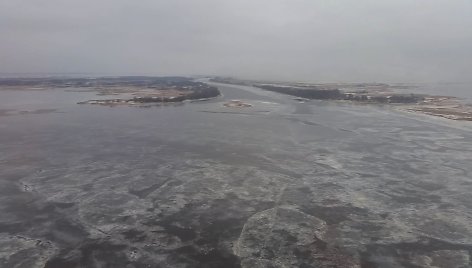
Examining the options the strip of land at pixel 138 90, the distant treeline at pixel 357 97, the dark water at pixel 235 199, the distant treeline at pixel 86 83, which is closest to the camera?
the dark water at pixel 235 199

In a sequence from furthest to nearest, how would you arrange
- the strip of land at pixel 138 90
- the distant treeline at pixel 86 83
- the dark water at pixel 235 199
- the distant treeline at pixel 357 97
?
the distant treeline at pixel 86 83
the distant treeline at pixel 357 97
the strip of land at pixel 138 90
the dark water at pixel 235 199

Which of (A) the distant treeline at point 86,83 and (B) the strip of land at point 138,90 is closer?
(B) the strip of land at point 138,90

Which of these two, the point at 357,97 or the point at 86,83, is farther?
the point at 86,83

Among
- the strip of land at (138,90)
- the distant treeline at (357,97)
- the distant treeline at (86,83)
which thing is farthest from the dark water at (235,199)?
the distant treeline at (86,83)

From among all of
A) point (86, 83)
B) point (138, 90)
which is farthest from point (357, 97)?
point (86, 83)

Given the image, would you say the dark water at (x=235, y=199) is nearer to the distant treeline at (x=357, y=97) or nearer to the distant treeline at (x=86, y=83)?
the distant treeline at (x=357, y=97)

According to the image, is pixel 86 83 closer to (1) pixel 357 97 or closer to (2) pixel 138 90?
(2) pixel 138 90

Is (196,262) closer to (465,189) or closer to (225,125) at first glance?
(465,189)

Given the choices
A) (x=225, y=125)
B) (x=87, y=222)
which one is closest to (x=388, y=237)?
(x=87, y=222)

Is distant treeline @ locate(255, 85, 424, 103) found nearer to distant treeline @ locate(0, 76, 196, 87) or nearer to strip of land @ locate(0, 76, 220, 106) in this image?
strip of land @ locate(0, 76, 220, 106)
